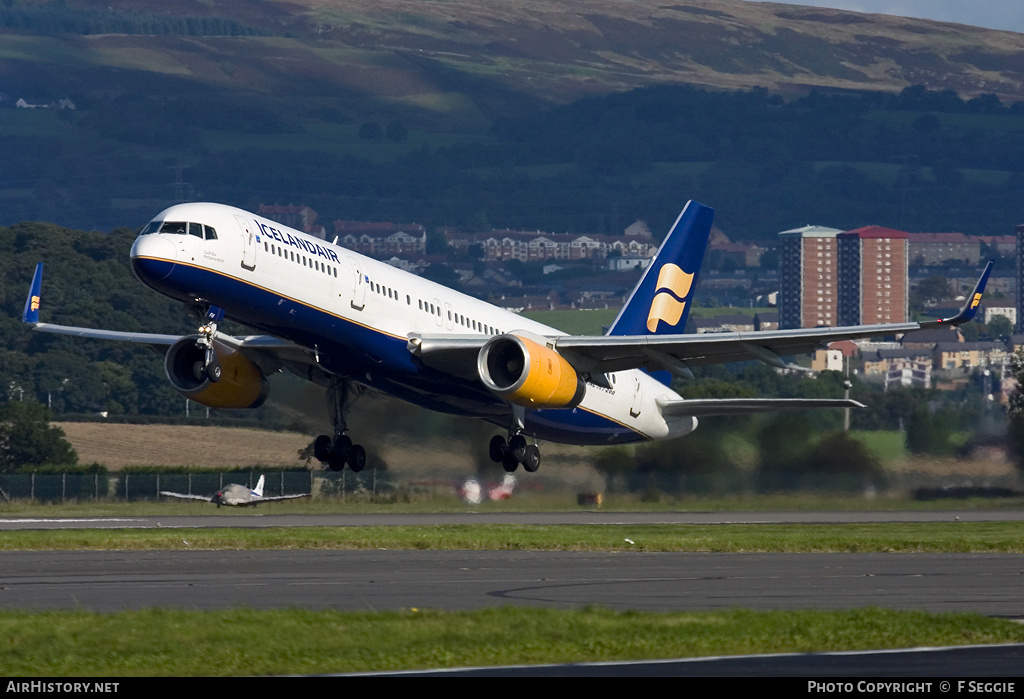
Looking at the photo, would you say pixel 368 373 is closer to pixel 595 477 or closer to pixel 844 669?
pixel 595 477

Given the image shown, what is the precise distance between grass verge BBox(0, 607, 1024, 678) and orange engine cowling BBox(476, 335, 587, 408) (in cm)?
1762

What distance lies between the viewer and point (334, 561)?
1244 inches

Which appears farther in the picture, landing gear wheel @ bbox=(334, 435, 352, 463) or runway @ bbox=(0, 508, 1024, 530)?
runway @ bbox=(0, 508, 1024, 530)

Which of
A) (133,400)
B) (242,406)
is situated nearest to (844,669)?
(242,406)

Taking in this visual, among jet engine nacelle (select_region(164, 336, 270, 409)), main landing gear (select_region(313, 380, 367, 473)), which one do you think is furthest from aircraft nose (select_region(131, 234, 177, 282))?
main landing gear (select_region(313, 380, 367, 473))

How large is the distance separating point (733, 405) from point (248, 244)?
673 inches

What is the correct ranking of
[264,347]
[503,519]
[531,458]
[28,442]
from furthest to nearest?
[28,442]
[503,519]
[264,347]
[531,458]

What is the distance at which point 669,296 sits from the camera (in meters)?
51.2

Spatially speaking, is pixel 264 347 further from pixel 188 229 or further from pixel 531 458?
pixel 188 229

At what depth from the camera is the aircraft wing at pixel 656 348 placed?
3925cm

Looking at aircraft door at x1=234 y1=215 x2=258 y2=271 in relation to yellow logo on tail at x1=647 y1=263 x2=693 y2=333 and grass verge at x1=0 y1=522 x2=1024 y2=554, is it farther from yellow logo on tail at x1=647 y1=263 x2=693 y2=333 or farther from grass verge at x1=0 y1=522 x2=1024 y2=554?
yellow logo on tail at x1=647 y1=263 x2=693 y2=333

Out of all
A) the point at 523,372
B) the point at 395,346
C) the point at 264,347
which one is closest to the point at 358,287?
the point at 395,346

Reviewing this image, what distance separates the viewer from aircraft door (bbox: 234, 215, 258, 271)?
1406 inches
